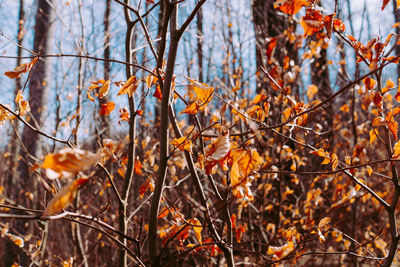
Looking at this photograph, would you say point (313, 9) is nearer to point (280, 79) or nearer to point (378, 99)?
point (378, 99)

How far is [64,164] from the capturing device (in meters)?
0.62

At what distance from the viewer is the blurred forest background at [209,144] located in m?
1.07

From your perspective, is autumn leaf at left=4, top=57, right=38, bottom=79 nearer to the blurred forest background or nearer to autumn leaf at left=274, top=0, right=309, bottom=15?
the blurred forest background

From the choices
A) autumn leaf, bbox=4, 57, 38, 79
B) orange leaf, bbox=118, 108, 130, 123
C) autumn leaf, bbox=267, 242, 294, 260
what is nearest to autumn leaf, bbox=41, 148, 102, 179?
autumn leaf, bbox=4, 57, 38, 79

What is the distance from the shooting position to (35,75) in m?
4.79

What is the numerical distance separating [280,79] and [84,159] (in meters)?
2.50

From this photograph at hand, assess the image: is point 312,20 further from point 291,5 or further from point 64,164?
point 64,164

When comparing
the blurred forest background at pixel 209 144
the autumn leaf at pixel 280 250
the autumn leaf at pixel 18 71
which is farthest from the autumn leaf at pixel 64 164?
the autumn leaf at pixel 280 250

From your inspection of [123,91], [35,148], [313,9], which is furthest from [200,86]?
[35,148]

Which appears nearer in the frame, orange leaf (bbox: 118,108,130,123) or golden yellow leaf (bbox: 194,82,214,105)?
golden yellow leaf (bbox: 194,82,214,105)

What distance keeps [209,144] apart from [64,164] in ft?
4.15

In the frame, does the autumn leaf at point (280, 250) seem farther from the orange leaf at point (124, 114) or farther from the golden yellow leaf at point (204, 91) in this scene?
the orange leaf at point (124, 114)

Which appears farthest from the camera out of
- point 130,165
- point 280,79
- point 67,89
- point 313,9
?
point 67,89

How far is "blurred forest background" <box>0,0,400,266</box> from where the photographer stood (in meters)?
1.07
